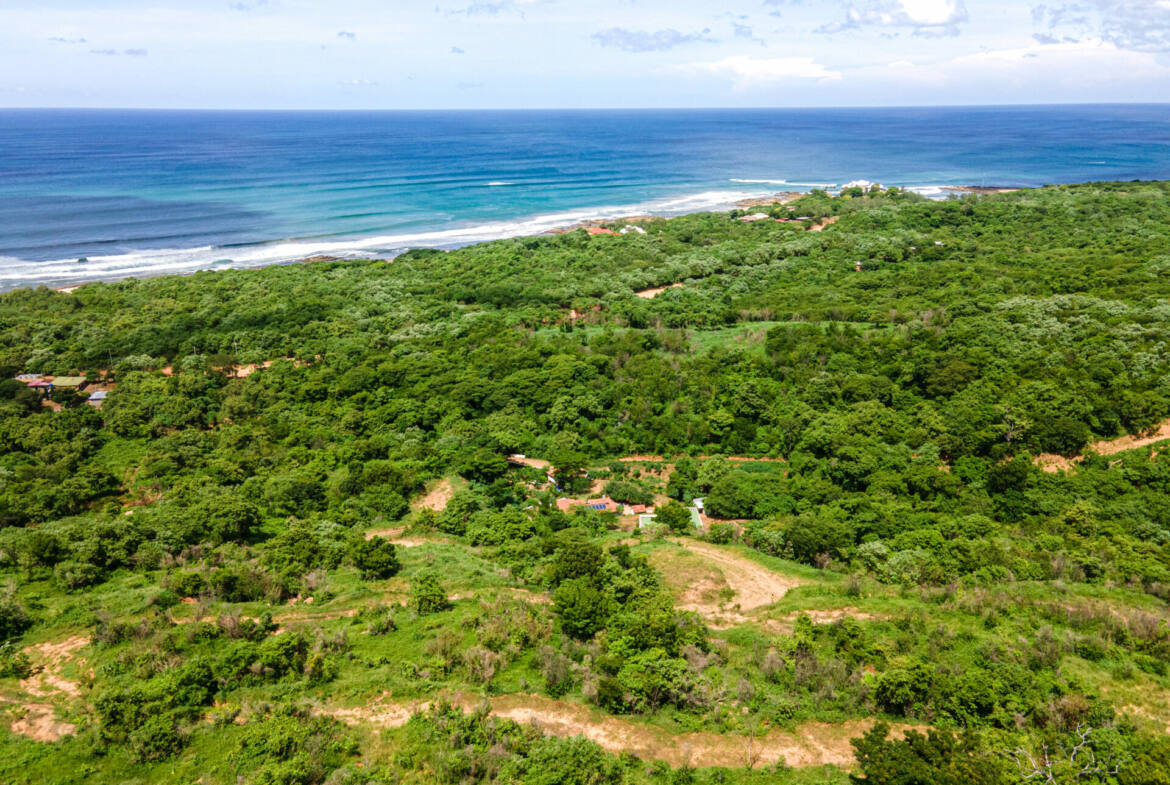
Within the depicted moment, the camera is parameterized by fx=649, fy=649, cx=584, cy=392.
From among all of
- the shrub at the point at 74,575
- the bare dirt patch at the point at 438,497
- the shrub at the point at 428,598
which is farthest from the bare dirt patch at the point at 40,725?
the bare dirt patch at the point at 438,497

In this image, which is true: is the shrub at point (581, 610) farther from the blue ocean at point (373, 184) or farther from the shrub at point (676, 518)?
the blue ocean at point (373, 184)

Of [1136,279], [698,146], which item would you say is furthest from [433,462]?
[698,146]

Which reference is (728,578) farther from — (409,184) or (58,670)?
(409,184)

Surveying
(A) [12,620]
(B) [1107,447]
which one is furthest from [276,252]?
(B) [1107,447]

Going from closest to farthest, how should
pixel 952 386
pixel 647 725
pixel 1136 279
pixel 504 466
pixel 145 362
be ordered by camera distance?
pixel 647 725 < pixel 504 466 < pixel 952 386 < pixel 145 362 < pixel 1136 279

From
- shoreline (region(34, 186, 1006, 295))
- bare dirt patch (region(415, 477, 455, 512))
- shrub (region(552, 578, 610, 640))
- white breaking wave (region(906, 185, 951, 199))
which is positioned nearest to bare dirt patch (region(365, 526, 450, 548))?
bare dirt patch (region(415, 477, 455, 512))

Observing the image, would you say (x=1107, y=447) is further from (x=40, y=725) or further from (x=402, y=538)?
(x=40, y=725)
